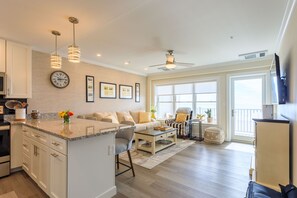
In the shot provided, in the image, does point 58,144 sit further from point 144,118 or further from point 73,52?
point 144,118

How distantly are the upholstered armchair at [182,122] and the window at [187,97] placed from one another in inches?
16.8

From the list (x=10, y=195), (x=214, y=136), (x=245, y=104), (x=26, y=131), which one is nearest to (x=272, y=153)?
(x=214, y=136)

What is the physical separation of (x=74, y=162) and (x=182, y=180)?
6.02 ft

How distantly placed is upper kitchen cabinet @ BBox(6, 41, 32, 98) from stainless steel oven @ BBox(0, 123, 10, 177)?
766 mm

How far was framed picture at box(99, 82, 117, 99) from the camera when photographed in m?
5.33

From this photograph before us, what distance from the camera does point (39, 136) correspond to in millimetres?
2252

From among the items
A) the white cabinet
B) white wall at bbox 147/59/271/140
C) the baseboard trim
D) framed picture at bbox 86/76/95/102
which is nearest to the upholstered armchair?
white wall at bbox 147/59/271/140

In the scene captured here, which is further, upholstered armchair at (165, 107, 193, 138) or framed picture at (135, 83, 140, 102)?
framed picture at (135, 83, 140, 102)

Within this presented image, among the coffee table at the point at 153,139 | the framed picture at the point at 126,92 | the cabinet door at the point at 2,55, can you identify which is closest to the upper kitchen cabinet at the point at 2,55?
the cabinet door at the point at 2,55

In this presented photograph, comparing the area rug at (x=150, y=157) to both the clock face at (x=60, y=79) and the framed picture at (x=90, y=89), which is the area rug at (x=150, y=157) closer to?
the framed picture at (x=90, y=89)

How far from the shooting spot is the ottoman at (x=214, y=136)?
4.89m

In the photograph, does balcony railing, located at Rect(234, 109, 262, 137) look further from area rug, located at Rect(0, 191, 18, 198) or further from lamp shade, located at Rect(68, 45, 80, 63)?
area rug, located at Rect(0, 191, 18, 198)

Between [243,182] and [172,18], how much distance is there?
300cm

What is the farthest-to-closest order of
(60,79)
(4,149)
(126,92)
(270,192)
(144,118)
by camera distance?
(126,92) < (144,118) < (60,79) < (4,149) < (270,192)
